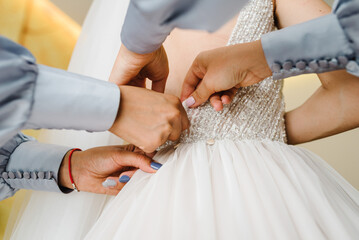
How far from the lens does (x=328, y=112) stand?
566mm

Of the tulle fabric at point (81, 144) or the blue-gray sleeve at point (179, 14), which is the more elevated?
the blue-gray sleeve at point (179, 14)

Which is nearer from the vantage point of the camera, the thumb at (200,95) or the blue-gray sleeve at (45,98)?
the blue-gray sleeve at (45,98)

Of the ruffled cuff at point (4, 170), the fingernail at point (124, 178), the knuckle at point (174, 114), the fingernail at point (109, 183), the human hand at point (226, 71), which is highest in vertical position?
the human hand at point (226, 71)

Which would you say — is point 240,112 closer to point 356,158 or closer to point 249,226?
point 249,226

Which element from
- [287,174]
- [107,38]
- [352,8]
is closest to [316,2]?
[352,8]

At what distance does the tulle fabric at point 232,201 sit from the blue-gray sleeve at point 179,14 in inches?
9.5

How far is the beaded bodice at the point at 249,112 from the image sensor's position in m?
0.52

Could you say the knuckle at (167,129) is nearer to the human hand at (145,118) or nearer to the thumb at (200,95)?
the human hand at (145,118)

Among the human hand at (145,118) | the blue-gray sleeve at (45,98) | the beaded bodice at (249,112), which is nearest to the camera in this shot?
the blue-gray sleeve at (45,98)

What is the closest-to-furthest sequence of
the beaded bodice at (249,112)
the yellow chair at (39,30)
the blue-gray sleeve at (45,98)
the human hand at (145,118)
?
the blue-gray sleeve at (45,98)
the human hand at (145,118)
the beaded bodice at (249,112)
the yellow chair at (39,30)

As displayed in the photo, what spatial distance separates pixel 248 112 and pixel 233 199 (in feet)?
0.77

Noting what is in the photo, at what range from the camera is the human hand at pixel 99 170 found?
1.81 ft

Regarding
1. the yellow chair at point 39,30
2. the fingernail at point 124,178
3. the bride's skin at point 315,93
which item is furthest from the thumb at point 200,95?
the yellow chair at point 39,30

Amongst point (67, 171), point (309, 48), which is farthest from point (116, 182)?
point (309, 48)
